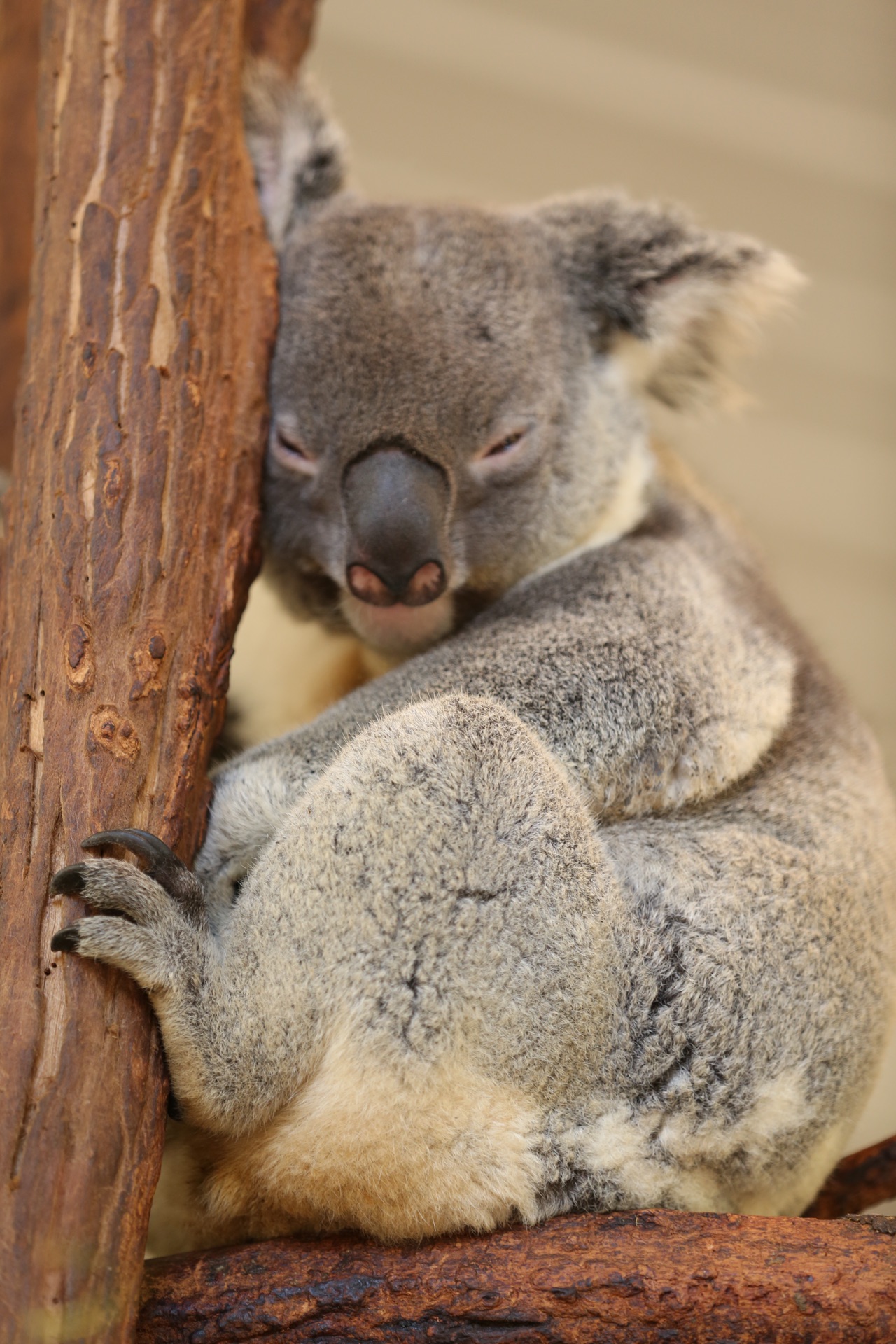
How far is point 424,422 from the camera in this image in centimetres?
226

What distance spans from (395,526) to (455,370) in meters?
0.39

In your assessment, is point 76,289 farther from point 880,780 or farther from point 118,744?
point 880,780

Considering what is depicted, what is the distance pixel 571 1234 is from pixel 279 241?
2.05 m

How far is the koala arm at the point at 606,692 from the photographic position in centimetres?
201

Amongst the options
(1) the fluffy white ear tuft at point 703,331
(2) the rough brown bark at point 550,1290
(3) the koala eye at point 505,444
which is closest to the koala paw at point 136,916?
(2) the rough brown bark at point 550,1290

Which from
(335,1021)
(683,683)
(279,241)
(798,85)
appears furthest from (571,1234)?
(798,85)

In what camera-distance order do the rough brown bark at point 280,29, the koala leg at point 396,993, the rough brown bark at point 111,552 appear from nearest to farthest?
the rough brown bark at point 111,552, the koala leg at point 396,993, the rough brown bark at point 280,29

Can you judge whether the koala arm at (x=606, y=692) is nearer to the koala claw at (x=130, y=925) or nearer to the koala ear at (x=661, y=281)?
the koala claw at (x=130, y=925)

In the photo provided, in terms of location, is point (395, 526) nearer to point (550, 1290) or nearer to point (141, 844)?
point (141, 844)

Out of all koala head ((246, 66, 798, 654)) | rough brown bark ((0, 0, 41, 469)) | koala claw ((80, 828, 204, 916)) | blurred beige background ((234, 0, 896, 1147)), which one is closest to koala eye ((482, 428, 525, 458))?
koala head ((246, 66, 798, 654))

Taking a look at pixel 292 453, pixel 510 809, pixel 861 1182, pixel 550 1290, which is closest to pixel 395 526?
pixel 292 453

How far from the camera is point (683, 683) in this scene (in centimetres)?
214

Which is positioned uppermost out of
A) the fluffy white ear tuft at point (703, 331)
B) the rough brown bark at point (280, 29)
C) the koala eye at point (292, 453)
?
the rough brown bark at point (280, 29)

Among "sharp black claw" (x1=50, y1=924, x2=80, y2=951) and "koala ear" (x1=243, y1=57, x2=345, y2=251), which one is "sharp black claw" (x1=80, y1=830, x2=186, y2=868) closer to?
"sharp black claw" (x1=50, y1=924, x2=80, y2=951)
